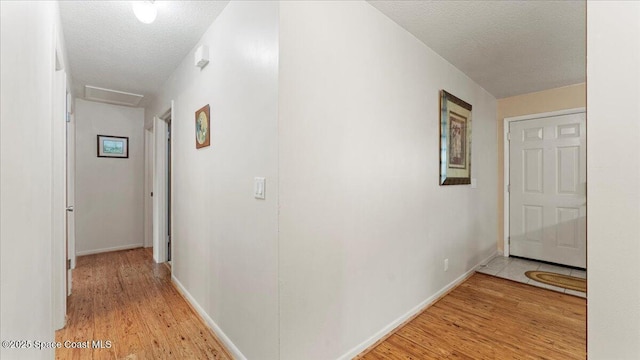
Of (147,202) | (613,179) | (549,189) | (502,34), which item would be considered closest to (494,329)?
(613,179)

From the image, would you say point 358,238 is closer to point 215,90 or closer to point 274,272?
point 274,272

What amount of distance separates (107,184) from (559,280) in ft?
20.7

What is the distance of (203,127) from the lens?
228cm

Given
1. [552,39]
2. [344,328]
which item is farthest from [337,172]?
[552,39]

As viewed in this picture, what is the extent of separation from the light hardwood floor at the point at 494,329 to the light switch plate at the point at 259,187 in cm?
126

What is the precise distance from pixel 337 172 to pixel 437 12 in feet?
4.67

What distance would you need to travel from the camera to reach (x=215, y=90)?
210 centimetres

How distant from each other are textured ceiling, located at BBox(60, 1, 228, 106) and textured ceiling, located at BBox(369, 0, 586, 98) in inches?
54.6

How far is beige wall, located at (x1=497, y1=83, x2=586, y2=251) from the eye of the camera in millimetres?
3572

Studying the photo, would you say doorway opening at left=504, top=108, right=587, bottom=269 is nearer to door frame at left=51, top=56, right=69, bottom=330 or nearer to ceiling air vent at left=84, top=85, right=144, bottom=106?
door frame at left=51, top=56, right=69, bottom=330

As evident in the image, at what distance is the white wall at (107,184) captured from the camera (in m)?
4.11

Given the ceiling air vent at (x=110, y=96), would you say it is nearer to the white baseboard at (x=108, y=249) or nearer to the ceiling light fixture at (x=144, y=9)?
the white baseboard at (x=108, y=249)

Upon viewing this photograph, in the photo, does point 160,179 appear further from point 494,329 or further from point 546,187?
point 546,187

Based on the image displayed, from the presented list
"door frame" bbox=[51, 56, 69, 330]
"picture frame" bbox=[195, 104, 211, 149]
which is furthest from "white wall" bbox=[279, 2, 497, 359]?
"door frame" bbox=[51, 56, 69, 330]
